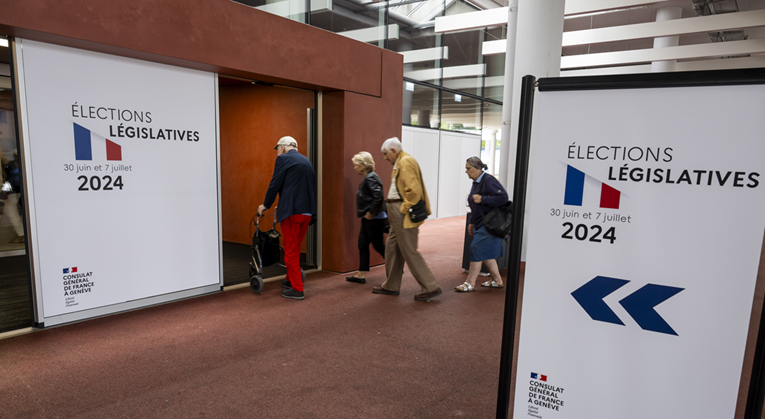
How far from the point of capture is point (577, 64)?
496 inches

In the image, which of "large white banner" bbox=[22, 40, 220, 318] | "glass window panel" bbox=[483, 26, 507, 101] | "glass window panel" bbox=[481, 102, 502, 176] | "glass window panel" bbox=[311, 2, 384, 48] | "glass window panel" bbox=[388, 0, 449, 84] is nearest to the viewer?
"large white banner" bbox=[22, 40, 220, 318]

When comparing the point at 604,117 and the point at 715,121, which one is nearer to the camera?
the point at 715,121

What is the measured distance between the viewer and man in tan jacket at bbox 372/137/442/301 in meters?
4.77

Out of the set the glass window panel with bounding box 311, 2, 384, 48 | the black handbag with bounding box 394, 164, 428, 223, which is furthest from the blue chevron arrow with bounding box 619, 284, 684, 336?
the glass window panel with bounding box 311, 2, 384, 48

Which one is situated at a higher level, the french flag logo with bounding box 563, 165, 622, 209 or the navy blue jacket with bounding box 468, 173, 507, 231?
the french flag logo with bounding box 563, 165, 622, 209

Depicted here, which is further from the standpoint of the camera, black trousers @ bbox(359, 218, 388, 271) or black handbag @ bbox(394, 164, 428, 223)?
black trousers @ bbox(359, 218, 388, 271)

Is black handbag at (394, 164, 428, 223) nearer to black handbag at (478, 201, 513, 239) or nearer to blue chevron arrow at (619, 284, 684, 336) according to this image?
black handbag at (478, 201, 513, 239)

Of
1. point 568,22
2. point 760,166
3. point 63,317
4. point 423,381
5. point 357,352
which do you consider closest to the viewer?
point 760,166

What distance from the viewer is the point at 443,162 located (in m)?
12.4

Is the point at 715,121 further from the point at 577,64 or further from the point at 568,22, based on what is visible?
the point at 568,22

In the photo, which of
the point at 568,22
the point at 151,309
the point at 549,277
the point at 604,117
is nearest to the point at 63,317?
the point at 151,309

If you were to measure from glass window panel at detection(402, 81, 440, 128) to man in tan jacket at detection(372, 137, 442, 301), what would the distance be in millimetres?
6546

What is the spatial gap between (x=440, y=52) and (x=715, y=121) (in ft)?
37.0

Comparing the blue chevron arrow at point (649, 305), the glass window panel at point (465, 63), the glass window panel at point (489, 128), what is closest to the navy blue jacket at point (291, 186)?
the blue chevron arrow at point (649, 305)
